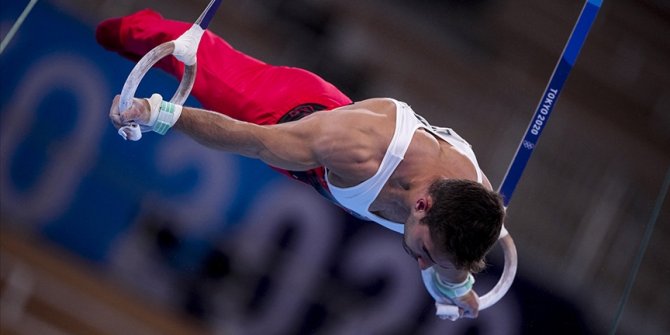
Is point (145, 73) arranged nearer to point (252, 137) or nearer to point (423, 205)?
point (252, 137)

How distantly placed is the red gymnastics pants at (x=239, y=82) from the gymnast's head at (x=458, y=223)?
509 millimetres

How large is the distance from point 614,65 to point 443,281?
7.05 ft

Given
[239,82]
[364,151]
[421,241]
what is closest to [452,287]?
[421,241]

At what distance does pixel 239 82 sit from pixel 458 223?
1016mm

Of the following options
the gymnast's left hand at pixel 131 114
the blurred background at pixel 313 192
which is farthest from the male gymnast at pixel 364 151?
the blurred background at pixel 313 192

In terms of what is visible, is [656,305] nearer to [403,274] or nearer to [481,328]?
[481,328]

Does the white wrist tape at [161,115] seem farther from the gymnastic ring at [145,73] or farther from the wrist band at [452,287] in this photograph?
the wrist band at [452,287]

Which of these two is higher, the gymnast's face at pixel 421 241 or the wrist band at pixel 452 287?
the gymnast's face at pixel 421 241

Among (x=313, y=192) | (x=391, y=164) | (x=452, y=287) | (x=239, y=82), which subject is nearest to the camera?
(x=391, y=164)

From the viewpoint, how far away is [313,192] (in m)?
3.20

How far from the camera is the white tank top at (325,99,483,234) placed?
2.07 m

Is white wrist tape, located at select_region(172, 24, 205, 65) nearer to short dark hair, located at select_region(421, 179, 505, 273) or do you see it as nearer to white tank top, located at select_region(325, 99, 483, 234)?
white tank top, located at select_region(325, 99, 483, 234)

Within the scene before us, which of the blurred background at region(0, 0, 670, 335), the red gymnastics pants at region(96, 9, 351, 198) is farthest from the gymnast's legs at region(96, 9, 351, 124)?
the blurred background at region(0, 0, 670, 335)

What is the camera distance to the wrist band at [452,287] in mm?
2373
